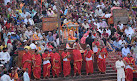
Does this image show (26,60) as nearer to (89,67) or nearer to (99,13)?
(89,67)

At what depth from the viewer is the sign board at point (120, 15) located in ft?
81.3

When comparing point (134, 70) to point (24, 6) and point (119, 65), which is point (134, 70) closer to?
point (119, 65)

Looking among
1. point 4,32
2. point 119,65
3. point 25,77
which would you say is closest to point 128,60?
point 119,65

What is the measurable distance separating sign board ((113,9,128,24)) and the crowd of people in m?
0.39

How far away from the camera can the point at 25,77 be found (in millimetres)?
13945

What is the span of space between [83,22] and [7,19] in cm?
635

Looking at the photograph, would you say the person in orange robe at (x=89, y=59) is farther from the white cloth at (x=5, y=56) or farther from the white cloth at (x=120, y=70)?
the white cloth at (x=5, y=56)

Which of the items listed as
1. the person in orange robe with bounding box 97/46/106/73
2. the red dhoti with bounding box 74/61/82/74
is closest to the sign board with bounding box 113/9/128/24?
the person in orange robe with bounding box 97/46/106/73

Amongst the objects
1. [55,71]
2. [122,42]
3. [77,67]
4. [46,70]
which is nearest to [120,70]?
[77,67]

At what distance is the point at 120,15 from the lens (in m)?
25.1

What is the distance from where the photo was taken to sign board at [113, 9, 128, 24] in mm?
24781

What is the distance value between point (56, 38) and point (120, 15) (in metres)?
8.44

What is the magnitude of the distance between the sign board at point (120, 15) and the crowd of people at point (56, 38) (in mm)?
393

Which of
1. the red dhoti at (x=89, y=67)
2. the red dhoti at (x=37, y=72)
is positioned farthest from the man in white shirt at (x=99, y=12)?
the red dhoti at (x=37, y=72)
